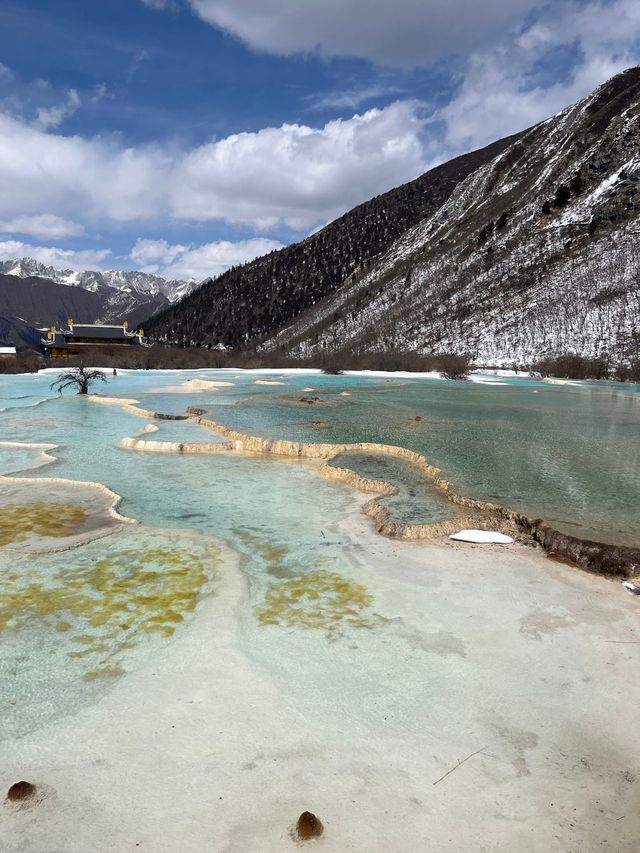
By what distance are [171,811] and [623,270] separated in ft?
302

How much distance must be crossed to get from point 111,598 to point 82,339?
89.1 m

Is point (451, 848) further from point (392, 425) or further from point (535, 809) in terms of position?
point (392, 425)

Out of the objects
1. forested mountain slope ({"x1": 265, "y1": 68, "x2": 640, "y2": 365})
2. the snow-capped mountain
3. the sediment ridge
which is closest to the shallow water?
the sediment ridge

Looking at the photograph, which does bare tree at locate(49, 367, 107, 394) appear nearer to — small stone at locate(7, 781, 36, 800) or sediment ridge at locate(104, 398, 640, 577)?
sediment ridge at locate(104, 398, 640, 577)

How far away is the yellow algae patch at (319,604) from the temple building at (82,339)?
83.7 metres

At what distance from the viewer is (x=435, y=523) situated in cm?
1060

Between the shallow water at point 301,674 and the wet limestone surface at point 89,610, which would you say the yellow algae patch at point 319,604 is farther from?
the wet limestone surface at point 89,610

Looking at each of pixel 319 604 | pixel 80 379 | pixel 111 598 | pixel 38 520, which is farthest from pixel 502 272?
pixel 111 598

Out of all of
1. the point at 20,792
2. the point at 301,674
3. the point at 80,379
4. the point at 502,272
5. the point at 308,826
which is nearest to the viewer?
the point at 308,826

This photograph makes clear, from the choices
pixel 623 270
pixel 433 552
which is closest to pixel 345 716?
pixel 433 552

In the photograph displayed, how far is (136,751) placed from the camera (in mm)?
4719

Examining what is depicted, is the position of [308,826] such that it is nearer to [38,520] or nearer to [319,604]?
[319,604]

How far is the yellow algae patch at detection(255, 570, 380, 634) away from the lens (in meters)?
7.00

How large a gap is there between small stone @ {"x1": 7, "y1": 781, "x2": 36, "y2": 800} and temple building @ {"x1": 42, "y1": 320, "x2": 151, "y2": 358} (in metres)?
86.3
